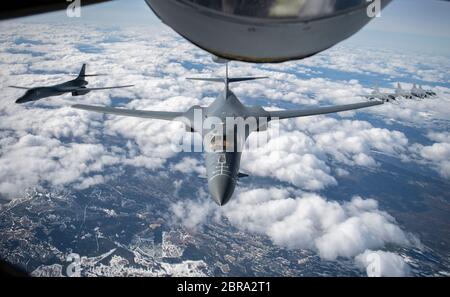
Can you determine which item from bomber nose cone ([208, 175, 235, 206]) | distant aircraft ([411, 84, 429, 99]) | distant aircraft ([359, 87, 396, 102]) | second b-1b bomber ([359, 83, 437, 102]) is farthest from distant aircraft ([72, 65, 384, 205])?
distant aircraft ([411, 84, 429, 99])

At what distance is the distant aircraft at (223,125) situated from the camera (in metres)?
7.79

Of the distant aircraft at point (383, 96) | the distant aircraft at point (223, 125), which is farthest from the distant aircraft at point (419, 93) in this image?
the distant aircraft at point (223, 125)

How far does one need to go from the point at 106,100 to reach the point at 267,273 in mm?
39135

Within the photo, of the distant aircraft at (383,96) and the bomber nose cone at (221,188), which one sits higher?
the distant aircraft at (383,96)

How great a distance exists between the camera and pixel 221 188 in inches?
301

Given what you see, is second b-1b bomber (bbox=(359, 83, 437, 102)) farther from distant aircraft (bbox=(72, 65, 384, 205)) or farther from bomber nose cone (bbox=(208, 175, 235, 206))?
bomber nose cone (bbox=(208, 175, 235, 206))

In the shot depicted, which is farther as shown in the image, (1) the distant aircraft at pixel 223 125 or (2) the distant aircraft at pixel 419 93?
(2) the distant aircraft at pixel 419 93

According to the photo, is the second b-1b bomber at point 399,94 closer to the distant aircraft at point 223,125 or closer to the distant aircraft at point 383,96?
the distant aircraft at point 383,96

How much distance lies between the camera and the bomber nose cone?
7590 mm

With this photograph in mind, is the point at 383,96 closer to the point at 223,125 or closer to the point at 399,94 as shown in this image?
the point at 399,94

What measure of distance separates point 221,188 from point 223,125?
7.28 feet

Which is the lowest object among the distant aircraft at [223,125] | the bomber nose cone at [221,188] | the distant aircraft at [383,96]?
the bomber nose cone at [221,188]

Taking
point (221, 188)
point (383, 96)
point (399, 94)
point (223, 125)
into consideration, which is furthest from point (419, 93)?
point (221, 188)
